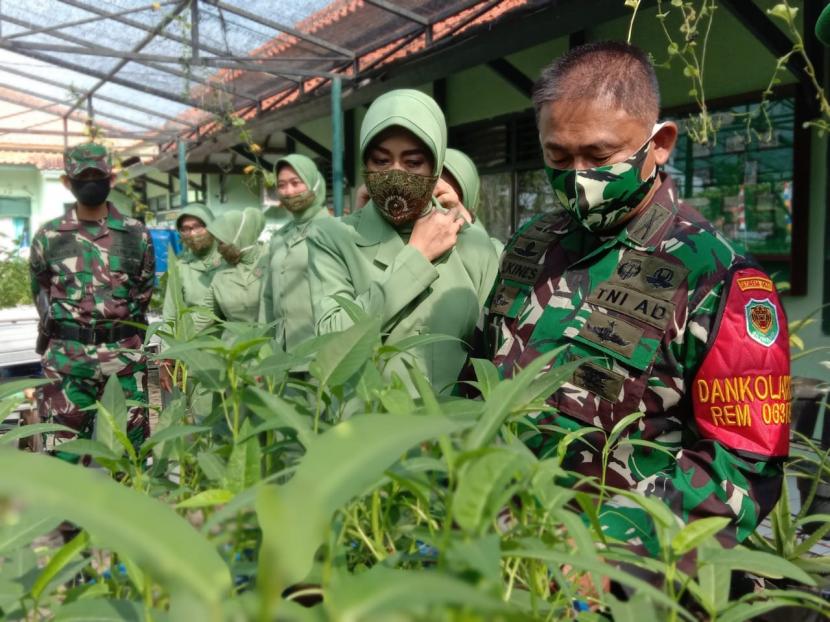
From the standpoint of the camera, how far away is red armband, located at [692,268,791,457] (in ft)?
3.25

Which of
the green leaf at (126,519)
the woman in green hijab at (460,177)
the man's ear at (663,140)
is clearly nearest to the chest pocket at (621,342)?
the man's ear at (663,140)

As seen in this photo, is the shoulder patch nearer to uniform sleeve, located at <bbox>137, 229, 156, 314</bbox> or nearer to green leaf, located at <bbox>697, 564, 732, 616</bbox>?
green leaf, located at <bbox>697, 564, 732, 616</bbox>

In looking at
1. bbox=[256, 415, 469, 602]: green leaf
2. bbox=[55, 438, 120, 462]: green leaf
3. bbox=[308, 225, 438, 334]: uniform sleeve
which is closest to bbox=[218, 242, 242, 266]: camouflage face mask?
bbox=[308, 225, 438, 334]: uniform sleeve

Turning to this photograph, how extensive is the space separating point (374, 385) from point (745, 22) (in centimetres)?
405

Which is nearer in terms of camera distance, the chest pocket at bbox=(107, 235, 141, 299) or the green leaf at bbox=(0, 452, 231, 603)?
the green leaf at bbox=(0, 452, 231, 603)

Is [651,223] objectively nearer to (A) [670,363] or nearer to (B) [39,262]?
(A) [670,363]

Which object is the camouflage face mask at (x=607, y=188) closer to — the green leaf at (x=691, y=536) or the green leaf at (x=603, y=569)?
the green leaf at (x=691, y=536)

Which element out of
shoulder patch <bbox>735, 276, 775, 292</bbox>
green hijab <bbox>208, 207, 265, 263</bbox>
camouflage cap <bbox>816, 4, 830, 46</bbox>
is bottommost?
shoulder patch <bbox>735, 276, 775, 292</bbox>

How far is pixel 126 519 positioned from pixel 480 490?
18cm

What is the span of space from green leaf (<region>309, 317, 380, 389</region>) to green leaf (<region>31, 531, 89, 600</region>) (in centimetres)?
20

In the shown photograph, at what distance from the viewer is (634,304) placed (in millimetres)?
1142

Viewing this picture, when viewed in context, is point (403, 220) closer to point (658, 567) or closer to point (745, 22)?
point (658, 567)

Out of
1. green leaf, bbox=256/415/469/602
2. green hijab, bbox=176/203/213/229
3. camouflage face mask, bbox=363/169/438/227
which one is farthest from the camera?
green hijab, bbox=176/203/213/229

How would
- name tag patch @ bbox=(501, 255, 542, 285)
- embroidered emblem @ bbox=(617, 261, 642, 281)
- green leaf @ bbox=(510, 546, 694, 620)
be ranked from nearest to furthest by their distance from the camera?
green leaf @ bbox=(510, 546, 694, 620) → embroidered emblem @ bbox=(617, 261, 642, 281) → name tag patch @ bbox=(501, 255, 542, 285)
